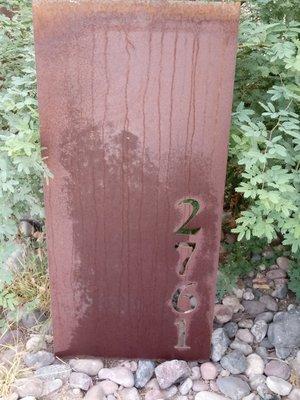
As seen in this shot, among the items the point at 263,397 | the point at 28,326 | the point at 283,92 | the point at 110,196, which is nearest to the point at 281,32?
the point at 283,92

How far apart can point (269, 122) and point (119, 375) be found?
120 cm

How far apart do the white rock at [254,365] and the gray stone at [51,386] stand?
784mm

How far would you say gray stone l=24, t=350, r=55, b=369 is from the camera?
2.30m

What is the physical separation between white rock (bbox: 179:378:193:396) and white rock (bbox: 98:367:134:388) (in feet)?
0.67

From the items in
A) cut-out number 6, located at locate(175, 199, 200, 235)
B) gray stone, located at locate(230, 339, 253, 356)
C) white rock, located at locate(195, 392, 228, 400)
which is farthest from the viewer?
gray stone, located at locate(230, 339, 253, 356)

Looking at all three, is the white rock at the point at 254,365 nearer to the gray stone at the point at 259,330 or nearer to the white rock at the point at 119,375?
the gray stone at the point at 259,330

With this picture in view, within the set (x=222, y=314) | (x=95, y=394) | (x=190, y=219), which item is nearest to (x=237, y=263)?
(x=222, y=314)

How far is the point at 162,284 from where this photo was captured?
210cm

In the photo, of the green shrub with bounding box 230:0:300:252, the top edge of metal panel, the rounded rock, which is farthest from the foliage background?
the rounded rock

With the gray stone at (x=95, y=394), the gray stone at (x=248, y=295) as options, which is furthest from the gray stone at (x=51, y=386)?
the gray stone at (x=248, y=295)

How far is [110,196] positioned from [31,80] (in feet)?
1.70

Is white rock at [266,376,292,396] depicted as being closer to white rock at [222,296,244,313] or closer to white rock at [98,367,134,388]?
white rock at [222,296,244,313]

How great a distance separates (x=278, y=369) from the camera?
2262mm

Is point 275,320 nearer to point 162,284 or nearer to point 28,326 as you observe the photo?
point 162,284
